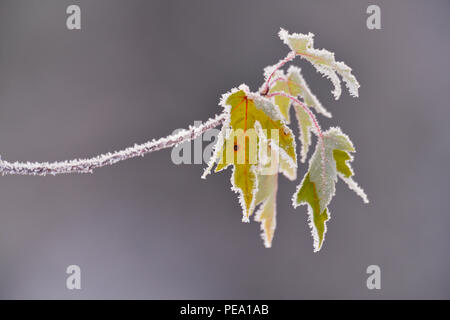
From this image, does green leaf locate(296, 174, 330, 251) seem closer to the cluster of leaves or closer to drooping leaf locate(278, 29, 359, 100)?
the cluster of leaves

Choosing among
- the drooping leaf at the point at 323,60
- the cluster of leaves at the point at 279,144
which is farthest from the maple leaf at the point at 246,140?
the drooping leaf at the point at 323,60

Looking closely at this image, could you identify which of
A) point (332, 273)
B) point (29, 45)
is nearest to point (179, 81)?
point (29, 45)

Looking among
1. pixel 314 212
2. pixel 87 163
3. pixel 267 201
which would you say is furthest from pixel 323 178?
pixel 87 163

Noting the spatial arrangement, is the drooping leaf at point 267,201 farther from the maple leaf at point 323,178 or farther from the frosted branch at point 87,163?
the frosted branch at point 87,163

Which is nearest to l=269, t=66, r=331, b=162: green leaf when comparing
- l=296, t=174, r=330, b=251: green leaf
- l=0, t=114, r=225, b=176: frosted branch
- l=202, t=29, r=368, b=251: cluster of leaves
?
l=202, t=29, r=368, b=251: cluster of leaves

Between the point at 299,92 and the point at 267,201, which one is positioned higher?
the point at 299,92

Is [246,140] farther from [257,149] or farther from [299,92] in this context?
[299,92]
